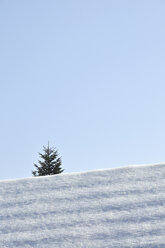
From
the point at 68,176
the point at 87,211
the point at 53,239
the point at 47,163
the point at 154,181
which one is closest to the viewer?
the point at 53,239

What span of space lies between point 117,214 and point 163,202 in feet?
2.65

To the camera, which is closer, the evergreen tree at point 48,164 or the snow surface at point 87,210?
the snow surface at point 87,210

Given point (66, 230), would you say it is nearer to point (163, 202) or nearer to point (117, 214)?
point (117, 214)

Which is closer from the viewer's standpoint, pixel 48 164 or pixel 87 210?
pixel 87 210

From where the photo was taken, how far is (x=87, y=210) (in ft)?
21.9

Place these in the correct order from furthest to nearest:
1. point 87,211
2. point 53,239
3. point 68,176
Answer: point 68,176 → point 87,211 → point 53,239

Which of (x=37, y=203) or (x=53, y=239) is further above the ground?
(x=37, y=203)

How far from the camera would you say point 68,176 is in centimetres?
809

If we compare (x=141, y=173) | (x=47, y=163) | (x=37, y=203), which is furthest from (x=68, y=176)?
(x=47, y=163)

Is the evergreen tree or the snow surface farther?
the evergreen tree

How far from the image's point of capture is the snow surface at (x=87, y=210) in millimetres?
5938

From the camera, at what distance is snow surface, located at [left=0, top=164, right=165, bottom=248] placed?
5.94m

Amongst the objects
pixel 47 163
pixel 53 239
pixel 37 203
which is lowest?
pixel 53 239

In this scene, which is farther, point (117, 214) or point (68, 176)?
point (68, 176)
